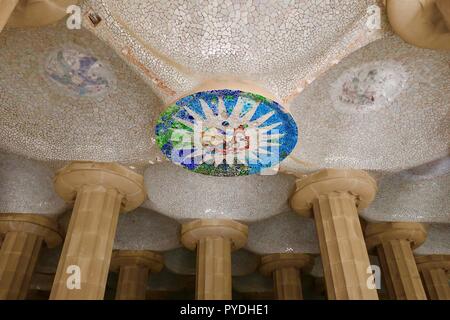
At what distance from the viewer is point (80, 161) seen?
20.4ft

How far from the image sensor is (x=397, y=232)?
25.4 ft

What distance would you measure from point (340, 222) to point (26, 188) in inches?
223

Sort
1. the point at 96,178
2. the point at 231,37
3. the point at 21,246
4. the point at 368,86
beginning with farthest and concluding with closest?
the point at 21,246 → the point at 96,178 → the point at 368,86 → the point at 231,37

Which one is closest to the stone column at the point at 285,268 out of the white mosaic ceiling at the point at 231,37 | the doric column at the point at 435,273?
the doric column at the point at 435,273

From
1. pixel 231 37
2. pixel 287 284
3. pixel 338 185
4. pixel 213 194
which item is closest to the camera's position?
pixel 231 37

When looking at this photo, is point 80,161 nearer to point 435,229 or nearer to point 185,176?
point 185,176

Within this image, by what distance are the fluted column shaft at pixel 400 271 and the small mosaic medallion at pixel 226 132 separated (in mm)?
3530

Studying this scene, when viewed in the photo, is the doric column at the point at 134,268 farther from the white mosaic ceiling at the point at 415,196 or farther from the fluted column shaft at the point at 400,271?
the fluted column shaft at the point at 400,271

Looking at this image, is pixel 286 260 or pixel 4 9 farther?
pixel 286 260

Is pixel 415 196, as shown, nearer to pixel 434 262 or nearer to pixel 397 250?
pixel 397 250

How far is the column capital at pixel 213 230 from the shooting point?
25.3 feet

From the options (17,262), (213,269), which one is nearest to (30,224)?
(17,262)
